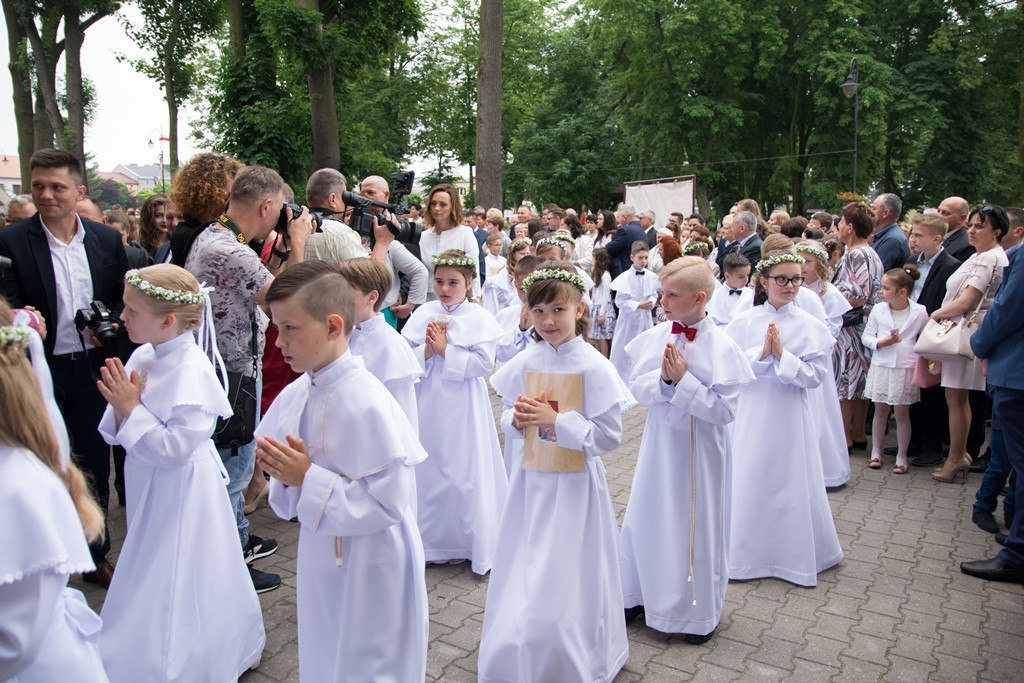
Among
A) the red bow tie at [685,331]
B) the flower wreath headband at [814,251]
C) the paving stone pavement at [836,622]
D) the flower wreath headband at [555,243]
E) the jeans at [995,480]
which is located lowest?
the paving stone pavement at [836,622]

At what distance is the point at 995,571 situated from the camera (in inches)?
189

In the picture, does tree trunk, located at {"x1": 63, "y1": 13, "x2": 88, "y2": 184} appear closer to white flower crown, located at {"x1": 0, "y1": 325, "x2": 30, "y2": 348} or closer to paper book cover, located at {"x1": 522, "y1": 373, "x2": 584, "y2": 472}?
paper book cover, located at {"x1": 522, "y1": 373, "x2": 584, "y2": 472}

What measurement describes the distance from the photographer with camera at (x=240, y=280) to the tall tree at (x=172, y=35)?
21.9 meters

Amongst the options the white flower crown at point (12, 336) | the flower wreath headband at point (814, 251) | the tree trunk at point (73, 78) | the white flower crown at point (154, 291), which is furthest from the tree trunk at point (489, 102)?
the white flower crown at point (12, 336)

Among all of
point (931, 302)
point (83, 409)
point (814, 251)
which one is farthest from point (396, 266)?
point (931, 302)

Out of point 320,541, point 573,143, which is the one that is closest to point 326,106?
point 320,541

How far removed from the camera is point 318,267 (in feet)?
8.77

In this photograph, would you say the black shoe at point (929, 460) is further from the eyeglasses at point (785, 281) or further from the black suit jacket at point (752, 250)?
the eyeglasses at point (785, 281)

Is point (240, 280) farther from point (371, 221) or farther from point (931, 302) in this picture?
point (931, 302)

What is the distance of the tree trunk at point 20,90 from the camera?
22.6m

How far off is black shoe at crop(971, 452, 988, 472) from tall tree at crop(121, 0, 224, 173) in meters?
23.0

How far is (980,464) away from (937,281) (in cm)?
177

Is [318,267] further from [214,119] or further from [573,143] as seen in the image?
[573,143]

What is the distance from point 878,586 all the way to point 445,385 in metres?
3.03
